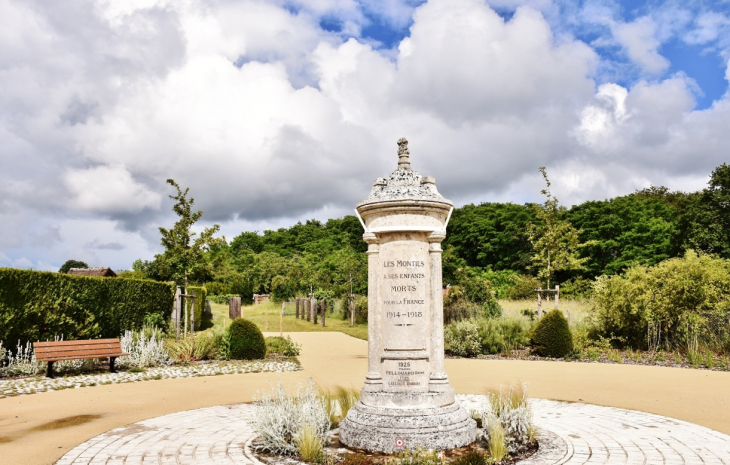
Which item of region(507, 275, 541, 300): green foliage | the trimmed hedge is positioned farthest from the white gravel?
region(507, 275, 541, 300): green foliage

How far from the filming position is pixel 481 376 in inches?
458

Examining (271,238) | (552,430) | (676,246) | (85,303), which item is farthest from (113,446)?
(271,238)

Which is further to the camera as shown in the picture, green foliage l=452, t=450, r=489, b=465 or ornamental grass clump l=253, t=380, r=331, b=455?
ornamental grass clump l=253, t=380, r=331, b=455

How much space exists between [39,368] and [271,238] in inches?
2011

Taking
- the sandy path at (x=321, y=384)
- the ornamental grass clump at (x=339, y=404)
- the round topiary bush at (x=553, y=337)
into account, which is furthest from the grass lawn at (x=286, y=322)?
the ornamental grass clump at (x=339, y=404)

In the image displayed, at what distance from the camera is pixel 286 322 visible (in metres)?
30.2

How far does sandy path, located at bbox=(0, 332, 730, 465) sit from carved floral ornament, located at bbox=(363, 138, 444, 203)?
176 inches

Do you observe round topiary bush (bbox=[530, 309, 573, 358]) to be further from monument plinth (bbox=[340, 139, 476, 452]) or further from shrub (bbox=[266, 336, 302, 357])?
monument plinth (bbox=[340, 139, 476, 452])

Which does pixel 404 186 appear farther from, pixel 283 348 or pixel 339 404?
pixel 283 348

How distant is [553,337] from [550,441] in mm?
9654

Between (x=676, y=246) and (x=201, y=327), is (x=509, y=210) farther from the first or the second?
(x=201, y=327)

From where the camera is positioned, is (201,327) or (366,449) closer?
(366,449)

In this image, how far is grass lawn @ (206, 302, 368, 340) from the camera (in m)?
26.6

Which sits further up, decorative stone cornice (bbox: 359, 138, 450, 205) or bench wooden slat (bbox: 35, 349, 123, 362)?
decorative stone cornice (bbox: 359, 138, 450, 205)
